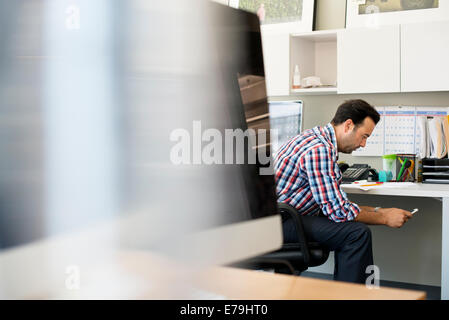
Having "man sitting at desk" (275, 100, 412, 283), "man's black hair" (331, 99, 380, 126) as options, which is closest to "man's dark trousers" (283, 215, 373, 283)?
"man sitting at desk" (275, 100, 412, 283)

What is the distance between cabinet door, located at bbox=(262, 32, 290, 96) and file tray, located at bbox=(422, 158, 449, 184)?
3.37 feet

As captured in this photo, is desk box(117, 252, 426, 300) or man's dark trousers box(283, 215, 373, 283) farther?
man's dark trousers box(283, 215, 373, 283)

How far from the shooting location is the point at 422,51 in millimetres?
3311

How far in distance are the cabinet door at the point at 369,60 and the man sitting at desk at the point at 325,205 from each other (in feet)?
3.22

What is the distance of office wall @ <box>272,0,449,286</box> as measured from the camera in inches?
141

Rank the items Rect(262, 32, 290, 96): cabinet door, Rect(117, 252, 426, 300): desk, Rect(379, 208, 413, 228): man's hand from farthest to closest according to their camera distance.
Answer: Rect(262, 32, 290, 96): cabinet door
Rect(379, 208, 413, 228): man's hand
Rect(117, 252, 426, 300): desk

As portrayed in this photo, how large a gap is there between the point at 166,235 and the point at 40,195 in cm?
16

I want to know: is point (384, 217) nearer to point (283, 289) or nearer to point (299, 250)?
point (299, 250)

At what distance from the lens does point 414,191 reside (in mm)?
2828

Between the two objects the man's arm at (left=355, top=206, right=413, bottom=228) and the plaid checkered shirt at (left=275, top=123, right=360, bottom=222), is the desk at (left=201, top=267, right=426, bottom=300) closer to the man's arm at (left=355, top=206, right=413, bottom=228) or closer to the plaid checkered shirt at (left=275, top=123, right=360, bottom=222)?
the plaid checkered shirt at (left=275, top=123, right=360, bottom=222)

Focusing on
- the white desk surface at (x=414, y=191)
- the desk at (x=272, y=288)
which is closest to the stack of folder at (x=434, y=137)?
the white desk surface at (x=414, y=191)

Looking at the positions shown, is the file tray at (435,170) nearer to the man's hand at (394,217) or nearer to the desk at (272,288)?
the man's hand at (394,217)
